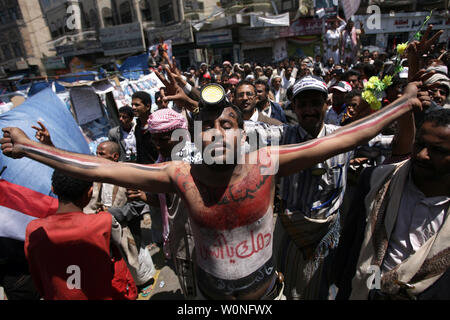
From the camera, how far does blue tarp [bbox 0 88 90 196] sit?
10.4 ft

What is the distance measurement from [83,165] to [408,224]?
6.53 feet

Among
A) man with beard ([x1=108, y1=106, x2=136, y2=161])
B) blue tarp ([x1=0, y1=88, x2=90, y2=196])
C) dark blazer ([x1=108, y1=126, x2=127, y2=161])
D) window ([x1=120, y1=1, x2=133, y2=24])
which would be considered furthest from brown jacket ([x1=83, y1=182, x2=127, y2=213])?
window ([x1=120, y1=1, x2=133, y2=24])

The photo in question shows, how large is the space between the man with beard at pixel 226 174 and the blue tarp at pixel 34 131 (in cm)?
200

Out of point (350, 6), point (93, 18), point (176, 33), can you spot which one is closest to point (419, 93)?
point (350, 6)

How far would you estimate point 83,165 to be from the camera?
1453 millimetres

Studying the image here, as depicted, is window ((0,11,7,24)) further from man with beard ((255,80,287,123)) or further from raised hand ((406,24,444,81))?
raised hand ((406,24,444,81))

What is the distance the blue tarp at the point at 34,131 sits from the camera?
316cm

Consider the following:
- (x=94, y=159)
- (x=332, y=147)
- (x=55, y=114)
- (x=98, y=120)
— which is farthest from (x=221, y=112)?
(x=98, y=120)

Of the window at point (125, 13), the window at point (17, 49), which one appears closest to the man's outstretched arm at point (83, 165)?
the window at point (125, 13)

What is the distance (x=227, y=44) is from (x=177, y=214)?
71.9 feet

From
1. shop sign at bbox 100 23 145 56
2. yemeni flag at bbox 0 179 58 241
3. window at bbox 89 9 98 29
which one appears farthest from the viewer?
window at bbox 89 9 98 29

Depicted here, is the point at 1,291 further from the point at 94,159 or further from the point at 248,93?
the point at 248,93

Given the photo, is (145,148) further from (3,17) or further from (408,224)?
(3,17)

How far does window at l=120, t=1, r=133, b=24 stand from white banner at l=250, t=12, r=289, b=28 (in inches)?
627
